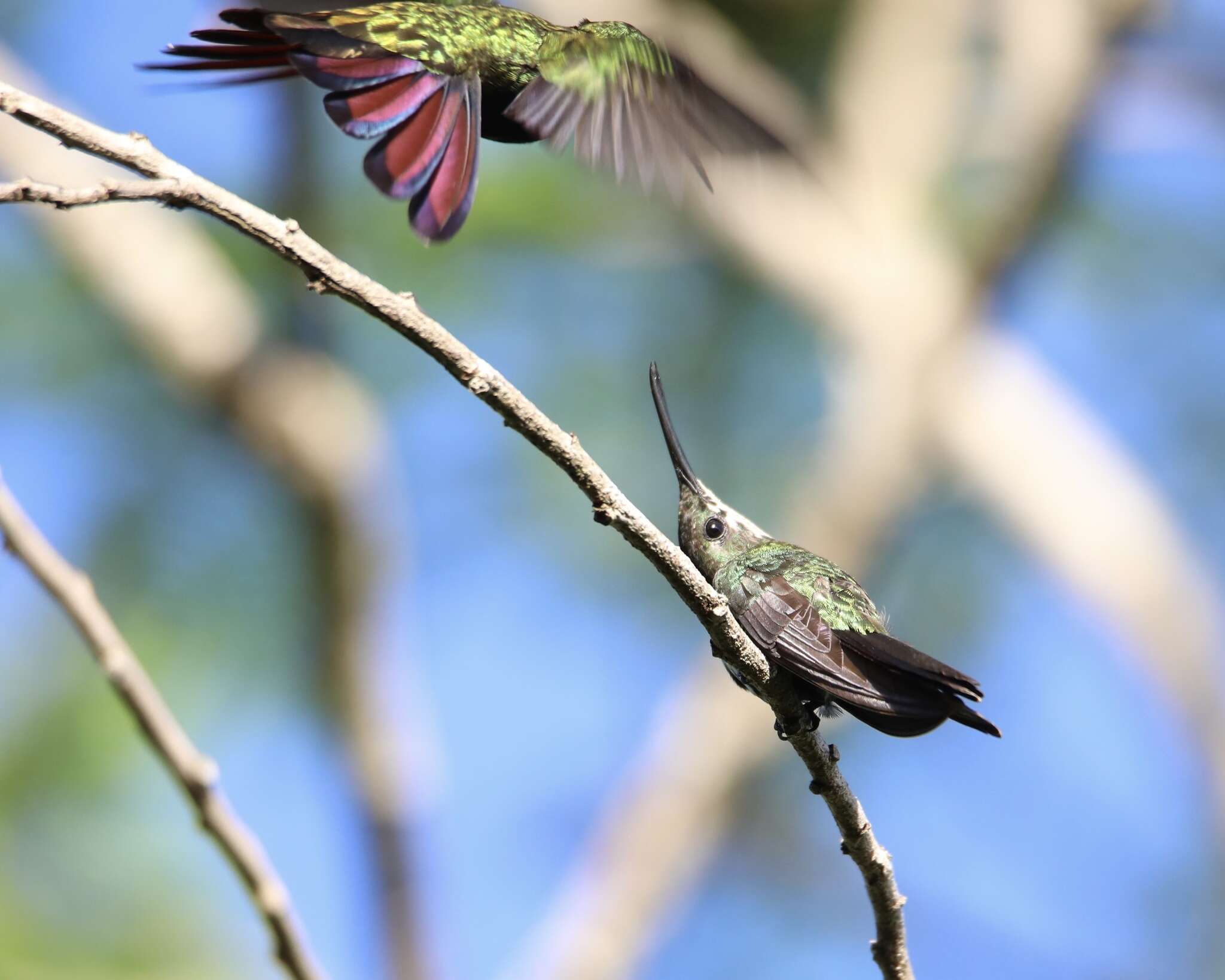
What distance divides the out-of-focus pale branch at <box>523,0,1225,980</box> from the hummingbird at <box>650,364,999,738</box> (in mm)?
4889

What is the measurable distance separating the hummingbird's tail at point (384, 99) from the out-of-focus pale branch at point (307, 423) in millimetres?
4804

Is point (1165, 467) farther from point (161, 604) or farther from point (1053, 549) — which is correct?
point (161, 604)

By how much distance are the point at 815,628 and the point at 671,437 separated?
0.65 metres

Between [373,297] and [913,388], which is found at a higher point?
[913,388]

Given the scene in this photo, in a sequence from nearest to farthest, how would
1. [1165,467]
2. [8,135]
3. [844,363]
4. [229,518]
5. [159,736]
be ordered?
[159,736]
[8,135]
[229,518]
[844,363]
[1165,467]

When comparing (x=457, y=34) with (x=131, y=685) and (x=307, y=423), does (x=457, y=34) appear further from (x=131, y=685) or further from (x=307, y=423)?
(x=307, y=423)

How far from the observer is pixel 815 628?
2.56 meters

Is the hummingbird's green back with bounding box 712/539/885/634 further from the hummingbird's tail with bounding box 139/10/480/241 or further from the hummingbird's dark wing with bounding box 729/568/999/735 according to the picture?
the hummingbird's tail with bounding box 139/10/480/241

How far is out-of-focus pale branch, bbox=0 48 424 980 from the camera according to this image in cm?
738

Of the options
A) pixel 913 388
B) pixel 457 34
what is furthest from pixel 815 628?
pixel 913 388

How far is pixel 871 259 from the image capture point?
10.6 m

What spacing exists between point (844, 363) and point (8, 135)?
21.5ft

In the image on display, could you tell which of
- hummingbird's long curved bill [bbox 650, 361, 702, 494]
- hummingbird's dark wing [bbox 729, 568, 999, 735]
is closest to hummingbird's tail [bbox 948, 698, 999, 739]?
hummingbird's dark wing [bbox 729, 568, 999, 735]

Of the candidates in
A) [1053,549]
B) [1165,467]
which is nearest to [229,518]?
[1053,549]
